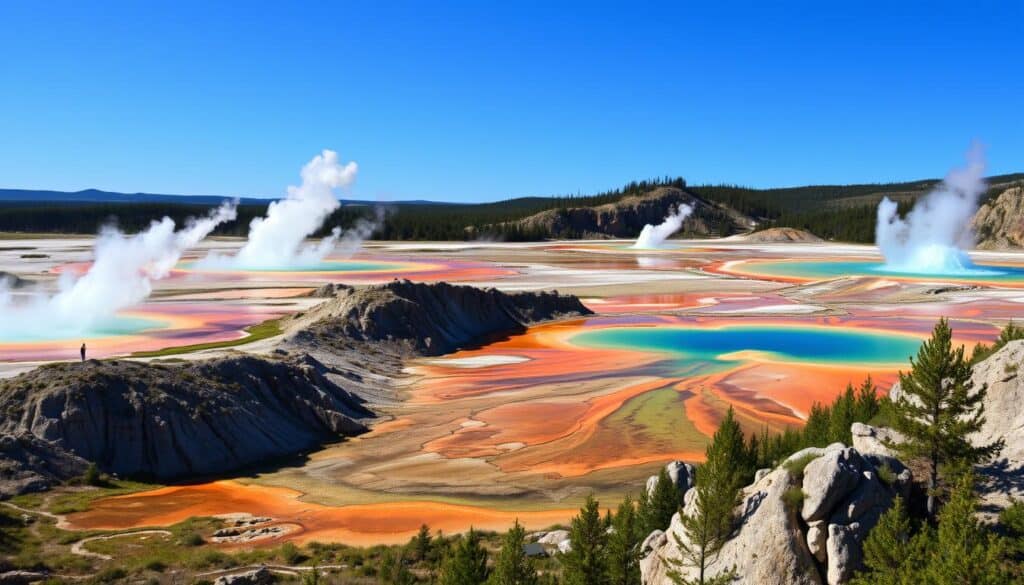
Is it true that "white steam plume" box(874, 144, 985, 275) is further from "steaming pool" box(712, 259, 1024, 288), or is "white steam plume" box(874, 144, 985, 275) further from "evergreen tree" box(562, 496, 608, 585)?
"evergreen tree" box(562, 496, 608, 585)

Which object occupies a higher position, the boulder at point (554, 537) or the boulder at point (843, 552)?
the boulder at point (843, 552)

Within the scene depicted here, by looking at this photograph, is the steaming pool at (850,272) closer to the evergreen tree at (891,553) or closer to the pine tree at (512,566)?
the evergreen tree at (891,553)

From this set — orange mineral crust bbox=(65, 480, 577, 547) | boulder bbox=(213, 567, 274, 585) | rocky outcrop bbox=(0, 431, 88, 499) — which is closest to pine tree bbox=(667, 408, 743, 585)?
orange mineral crust bbox=(65, 480, 577, 547)

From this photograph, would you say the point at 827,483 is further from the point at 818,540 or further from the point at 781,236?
the point at 781,236

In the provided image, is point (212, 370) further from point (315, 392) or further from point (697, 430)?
point (697, 430)

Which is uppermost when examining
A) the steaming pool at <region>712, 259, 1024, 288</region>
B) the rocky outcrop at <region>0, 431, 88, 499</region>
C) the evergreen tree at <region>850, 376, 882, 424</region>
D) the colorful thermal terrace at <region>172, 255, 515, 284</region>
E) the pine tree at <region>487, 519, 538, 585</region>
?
the steaming pool at <region>712, 259, 1024, 288</region>

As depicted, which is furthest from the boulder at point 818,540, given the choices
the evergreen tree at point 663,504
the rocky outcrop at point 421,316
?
the rocky outcrop at point 421,316

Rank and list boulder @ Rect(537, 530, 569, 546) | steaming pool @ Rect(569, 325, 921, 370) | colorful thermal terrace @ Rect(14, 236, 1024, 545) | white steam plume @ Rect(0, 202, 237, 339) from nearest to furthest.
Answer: boulder @ Rect(537, 530, 569, 546) < colorful thermal terrace @ Rect(14, 236, 1024, 545) < steaming pool @ Rect(569, 325, 921, 370) < white steam plume @ Rect(0, 202, 237, 339)
